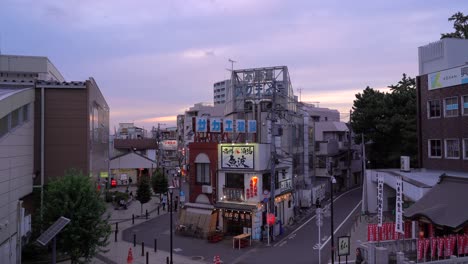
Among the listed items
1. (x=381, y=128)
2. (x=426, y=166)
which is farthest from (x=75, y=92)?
(x=381, y=128)

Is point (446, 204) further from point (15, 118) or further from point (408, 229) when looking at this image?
point (15, 118)

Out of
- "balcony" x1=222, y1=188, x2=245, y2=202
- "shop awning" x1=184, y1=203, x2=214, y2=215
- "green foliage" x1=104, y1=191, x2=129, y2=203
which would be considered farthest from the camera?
"green foliage" x1=104, y1=191, x2=129, y2=203

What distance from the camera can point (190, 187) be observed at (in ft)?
117

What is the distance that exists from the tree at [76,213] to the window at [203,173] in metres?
13.8

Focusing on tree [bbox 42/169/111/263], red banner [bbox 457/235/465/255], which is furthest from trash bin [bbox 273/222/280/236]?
tree [bbox 42/169/111/263]

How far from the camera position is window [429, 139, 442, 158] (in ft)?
115

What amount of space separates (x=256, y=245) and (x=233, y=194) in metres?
4.62

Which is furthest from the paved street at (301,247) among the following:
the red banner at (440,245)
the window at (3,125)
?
the window at (3,125)

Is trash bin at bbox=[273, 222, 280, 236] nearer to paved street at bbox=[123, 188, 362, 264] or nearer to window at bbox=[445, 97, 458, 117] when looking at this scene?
paved street at bbox=[123, 188, 362, 264]

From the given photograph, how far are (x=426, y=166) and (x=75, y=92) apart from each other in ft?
101

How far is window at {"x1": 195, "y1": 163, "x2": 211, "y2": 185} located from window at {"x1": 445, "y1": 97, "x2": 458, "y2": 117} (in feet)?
68.3

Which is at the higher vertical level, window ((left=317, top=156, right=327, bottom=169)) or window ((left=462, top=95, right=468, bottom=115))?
window ((left=462, top=95, right=468, bottom=115))

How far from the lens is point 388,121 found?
50188 millimetres

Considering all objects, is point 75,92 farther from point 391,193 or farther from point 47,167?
point 391,193
